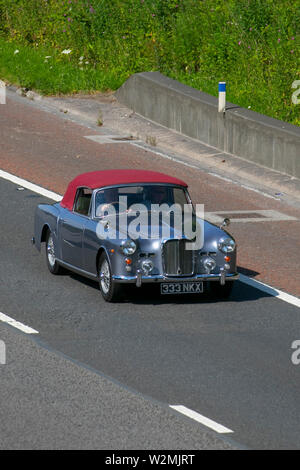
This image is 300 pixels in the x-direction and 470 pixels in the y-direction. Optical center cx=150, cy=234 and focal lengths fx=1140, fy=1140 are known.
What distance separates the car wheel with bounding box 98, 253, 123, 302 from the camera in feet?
45.7

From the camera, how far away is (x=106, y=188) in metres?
15.1

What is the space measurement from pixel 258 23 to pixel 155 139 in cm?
429

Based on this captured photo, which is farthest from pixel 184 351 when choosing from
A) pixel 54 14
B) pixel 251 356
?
pixel 54 14

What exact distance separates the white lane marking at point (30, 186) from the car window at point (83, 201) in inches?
148

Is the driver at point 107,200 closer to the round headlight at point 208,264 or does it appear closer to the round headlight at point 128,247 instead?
the round headlight at point 128,247

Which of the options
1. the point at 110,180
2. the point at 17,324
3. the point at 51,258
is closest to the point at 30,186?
the point at 51,258

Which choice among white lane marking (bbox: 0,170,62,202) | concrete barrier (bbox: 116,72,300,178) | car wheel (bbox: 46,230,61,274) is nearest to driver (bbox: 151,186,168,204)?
car wheel (bbox: 46,230,61,274)

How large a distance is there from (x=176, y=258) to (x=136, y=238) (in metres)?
0.55

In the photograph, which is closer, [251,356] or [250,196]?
[251,356]

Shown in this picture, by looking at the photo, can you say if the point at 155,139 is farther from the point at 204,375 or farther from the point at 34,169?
the point at 204,375

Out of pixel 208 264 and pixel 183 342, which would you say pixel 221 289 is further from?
pixel 183 342

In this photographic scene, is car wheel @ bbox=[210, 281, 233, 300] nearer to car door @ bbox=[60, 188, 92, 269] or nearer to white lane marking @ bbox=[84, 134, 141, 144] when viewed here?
car door @ bbox=[60, 188, 92, 269]
